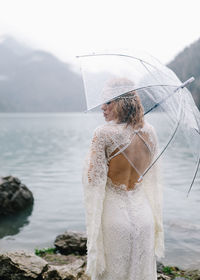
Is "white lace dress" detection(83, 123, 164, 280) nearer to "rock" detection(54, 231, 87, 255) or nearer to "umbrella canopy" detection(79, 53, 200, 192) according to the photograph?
"umbrella canopy" detection(79, 53, 200, 192)

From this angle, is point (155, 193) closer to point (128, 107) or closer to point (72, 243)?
point (128, 107)

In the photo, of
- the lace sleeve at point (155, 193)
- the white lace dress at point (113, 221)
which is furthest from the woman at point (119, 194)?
the lace sleeve at point (155, 193)

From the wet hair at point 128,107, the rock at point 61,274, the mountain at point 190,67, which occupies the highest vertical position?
the mountain at point 190,67

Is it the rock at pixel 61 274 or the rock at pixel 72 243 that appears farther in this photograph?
the rock at pixel 72 243

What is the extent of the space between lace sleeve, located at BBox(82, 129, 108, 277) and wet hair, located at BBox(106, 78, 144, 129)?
22 cm

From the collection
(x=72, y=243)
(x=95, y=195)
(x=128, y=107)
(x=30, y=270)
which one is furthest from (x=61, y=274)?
(x=72, y=243)

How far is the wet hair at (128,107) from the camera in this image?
2.76 m

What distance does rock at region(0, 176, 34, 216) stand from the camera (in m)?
10.5

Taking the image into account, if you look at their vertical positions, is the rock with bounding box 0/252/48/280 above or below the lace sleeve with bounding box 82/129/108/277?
below

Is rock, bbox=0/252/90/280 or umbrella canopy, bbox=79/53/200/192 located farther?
rock, bbox=0/252/90/280

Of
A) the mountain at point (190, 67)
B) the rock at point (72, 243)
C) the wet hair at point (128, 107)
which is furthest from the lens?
the rock at point (72, 243)

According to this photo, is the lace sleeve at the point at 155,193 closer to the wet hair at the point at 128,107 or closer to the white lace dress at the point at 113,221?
the white lace dress at the point at 113,221

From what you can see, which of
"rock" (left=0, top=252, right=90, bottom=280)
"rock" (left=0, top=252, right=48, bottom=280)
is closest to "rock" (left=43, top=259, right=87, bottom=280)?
"rock" (left=0, top=252, right=90, bottom=280)

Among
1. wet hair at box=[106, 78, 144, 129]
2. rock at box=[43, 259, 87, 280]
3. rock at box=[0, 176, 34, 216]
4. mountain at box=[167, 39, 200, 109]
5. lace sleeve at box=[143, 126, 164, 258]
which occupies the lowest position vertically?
Result: rock at box=[43, 259, 87, 280]
